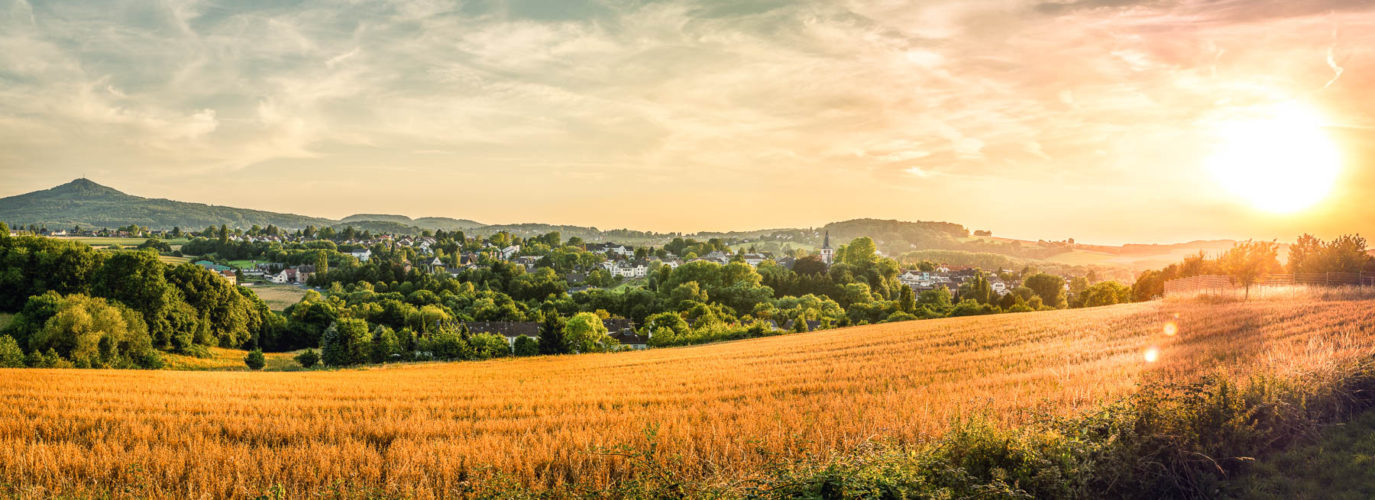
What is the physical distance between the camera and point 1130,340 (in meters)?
20.8

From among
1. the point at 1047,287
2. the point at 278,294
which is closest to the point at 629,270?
the point at 278,294

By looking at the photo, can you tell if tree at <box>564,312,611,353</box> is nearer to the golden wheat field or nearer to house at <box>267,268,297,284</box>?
the golden wheat field

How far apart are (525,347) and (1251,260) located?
50.8 m

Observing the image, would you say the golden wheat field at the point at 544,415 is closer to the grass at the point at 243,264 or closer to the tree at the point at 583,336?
the tree at the point at 583,336

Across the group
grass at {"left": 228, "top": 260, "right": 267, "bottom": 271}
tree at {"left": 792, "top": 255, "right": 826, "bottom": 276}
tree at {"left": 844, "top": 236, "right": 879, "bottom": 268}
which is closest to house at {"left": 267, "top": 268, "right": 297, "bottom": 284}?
grass at {"left": 228, "top": 260, "right": 267, "bottom": 271}

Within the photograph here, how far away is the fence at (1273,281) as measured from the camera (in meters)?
31.6

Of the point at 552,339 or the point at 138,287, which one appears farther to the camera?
the point at 552,339

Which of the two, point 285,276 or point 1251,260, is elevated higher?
point 1251,260

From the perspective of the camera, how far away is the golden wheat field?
721 cm

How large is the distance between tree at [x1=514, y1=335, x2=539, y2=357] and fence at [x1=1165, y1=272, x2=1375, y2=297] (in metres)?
43.8

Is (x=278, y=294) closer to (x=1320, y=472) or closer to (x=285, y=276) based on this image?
(x=285, y=276)

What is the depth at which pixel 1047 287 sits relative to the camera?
9150 cm

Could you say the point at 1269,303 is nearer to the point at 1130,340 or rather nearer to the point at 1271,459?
the point at 1130,340

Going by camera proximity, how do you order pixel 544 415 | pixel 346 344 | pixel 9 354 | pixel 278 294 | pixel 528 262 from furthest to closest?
pixel 528 262 < pixel 278 294 < pixel 346 344 < pixel 9 354 < pixel 544 415
